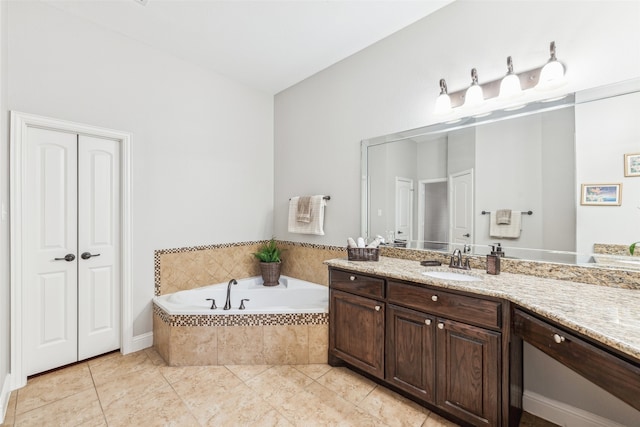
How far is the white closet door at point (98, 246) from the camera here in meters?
2.40

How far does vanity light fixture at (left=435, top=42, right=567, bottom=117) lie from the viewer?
173 centimetres

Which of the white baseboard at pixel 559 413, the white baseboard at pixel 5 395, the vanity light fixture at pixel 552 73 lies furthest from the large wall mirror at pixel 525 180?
the white baseboard at pixel 5 395

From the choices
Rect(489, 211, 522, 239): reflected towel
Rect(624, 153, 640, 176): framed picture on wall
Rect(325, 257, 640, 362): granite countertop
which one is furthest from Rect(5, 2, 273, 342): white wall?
Rect(624, 153, 640, 176): framed picture on wall

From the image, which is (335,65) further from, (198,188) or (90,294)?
(90,294)

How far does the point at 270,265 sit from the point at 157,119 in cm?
194

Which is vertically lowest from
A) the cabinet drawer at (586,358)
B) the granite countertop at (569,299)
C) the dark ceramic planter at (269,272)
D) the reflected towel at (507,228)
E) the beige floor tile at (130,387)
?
the beige floor tile at (130,387)

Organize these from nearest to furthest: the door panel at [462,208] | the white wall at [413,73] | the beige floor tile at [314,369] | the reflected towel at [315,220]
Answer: the white wall at [413,73] < the door panel at [462,208] < the beige floor tile at [314,369] < the reflected towel at [315,220]

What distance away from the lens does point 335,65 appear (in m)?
3.05

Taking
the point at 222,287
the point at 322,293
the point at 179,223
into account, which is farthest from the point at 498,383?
the point at 179,223

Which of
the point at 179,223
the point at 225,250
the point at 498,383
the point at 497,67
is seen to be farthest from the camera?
the point at 225,250

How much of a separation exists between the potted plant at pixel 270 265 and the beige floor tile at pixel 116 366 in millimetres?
1342

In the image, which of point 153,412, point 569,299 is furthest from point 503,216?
point 153,412

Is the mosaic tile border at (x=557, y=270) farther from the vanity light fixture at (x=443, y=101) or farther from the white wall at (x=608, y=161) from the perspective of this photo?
the vanity light fixture at (x=443, y=101)

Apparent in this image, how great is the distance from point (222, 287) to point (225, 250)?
43 centimetres
